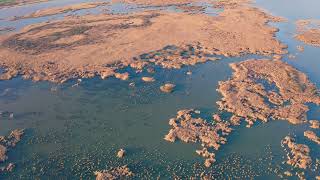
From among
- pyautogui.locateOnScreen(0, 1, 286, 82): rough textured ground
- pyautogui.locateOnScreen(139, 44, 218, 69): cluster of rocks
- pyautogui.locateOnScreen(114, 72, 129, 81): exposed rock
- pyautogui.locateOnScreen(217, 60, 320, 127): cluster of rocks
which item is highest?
pyautogui.locateOnScreen(0, 1, 286, 82): rough textured ground

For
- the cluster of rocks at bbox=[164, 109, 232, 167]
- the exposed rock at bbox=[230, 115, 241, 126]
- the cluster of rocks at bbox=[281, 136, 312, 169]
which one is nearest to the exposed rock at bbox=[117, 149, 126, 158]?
the cluster of rocks at bbox=[164, 109, 232, 167]

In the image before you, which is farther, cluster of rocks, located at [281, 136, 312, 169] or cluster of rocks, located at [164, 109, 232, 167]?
Result: cluster of rocks, located at [164, 109, 232, 167]

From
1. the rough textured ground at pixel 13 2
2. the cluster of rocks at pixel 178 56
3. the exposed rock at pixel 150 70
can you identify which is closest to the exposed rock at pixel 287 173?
the cluster of rocks at pixel 178 56

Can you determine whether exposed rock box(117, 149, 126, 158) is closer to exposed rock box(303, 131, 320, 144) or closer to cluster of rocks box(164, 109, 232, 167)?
cluster of rocks box(164, 109, 232, 167)

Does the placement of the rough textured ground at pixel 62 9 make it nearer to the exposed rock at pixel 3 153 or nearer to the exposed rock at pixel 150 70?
the exposed rock at pixel 150 70

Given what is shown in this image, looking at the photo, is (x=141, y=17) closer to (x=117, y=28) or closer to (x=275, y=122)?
(x=117, y=28)

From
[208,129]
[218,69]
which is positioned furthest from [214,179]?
[218,69]
